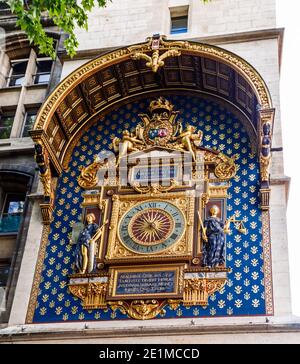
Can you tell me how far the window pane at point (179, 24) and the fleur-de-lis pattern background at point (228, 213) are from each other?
2.57m

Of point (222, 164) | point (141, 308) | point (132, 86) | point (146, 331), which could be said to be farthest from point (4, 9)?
point (146, 331)

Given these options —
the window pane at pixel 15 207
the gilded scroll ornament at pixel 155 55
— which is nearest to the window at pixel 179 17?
the gilded scroll ornament at pixel 155 55

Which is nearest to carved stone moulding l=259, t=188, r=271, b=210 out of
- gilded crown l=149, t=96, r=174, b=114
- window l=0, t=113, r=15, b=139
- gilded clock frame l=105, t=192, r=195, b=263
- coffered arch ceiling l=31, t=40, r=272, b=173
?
coffered arch ceiling l=31, t=40, r=272, b=173

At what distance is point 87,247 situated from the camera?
15953 millimetres

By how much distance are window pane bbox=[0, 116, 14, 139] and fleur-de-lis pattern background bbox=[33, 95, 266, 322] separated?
2.44 meters

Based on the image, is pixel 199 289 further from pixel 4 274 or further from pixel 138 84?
pixel 138 84

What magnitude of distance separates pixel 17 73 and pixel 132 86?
14.9ft

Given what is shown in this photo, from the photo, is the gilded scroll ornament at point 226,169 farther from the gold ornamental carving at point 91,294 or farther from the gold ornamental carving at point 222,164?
the gold ornamental carving at point 91,294

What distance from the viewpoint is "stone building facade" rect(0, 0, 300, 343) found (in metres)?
14.4

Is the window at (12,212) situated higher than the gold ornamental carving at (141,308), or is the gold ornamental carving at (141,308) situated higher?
the window at (12,212)

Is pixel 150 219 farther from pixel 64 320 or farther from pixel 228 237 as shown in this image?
pixel 64 320

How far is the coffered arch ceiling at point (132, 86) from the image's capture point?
17016 mm

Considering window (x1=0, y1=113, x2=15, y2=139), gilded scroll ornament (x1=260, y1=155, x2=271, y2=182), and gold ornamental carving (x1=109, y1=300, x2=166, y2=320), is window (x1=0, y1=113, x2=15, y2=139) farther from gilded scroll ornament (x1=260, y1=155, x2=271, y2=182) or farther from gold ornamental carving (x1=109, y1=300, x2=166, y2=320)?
gilded scroll ornament (x1=260, y1=155, x2=271, y2=182)
